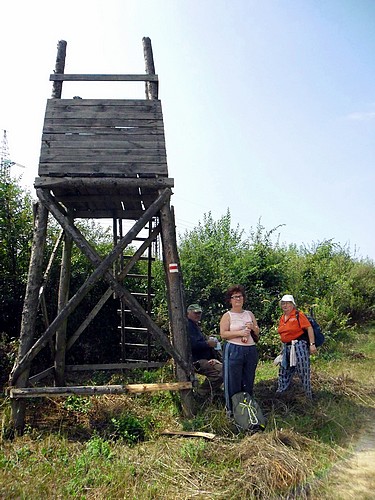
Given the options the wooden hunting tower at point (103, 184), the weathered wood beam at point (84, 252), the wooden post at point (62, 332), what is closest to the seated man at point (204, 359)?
the wooden hunting tower at point (103, 184)

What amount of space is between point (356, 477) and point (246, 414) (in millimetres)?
1432

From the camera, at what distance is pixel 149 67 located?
23.3 ft

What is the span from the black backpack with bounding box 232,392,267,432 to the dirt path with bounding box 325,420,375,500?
1.06 meters

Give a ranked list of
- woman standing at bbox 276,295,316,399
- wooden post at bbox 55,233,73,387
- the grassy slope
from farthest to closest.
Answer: wooden post at bbox 55,233,73,387 < woman standing at bbox 276,295,316,399 < the grassy slope

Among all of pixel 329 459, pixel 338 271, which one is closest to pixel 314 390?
pixel 329 459

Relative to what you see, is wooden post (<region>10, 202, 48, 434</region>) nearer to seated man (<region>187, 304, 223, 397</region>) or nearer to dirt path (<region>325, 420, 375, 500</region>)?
seated man (<region>187, 304, 223, 397</region>)

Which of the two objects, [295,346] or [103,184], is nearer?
[103,184]

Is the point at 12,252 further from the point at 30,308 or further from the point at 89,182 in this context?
the point at 89,182

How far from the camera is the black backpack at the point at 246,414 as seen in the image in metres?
5.44

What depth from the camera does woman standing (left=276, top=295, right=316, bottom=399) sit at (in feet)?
22.4

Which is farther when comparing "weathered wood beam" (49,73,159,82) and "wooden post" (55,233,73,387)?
"wooden post" (55,233,73,387)

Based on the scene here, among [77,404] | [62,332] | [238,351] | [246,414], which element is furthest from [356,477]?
[62,332]

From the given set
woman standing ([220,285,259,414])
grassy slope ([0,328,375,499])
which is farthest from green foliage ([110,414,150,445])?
woman standing ([220,285,259,414])

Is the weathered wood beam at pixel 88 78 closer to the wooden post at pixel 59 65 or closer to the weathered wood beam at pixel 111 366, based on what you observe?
the wooden post at pixel 59 65
